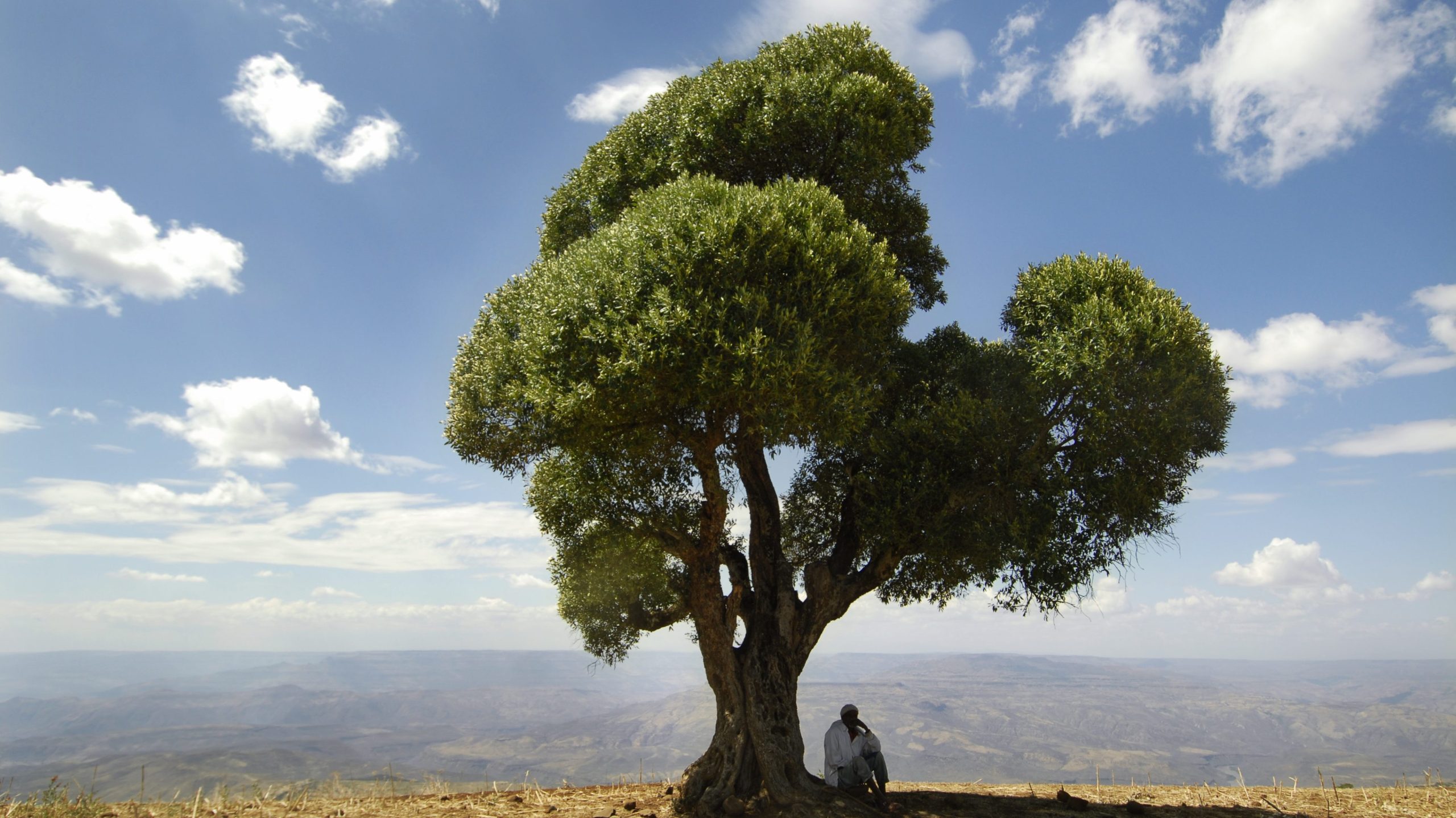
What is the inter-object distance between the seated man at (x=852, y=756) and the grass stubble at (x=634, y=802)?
3.21 ft

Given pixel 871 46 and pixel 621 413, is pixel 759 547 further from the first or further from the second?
pixel 871 46

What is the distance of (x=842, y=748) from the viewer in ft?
51.8

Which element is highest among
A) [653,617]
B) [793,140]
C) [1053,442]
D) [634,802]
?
[793,140]

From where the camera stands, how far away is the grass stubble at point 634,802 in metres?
14.1

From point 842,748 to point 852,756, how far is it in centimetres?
26

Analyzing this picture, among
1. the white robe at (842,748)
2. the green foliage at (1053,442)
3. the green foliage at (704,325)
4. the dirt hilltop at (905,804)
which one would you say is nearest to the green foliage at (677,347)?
the green foliage at (704,325)

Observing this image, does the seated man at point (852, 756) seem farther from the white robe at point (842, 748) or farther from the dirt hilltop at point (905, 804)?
the dirt hilltop at point (905, 804)

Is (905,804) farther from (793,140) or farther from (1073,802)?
(793,140)

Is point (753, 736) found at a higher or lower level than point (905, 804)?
higher

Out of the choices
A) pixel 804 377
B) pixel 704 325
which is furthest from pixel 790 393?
pixel 704 325

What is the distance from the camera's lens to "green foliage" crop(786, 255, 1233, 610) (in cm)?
1555

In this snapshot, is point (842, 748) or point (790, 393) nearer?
point (790, 393)

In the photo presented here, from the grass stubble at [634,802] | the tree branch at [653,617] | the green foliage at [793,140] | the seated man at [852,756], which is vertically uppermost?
the green foliage at [793,140]

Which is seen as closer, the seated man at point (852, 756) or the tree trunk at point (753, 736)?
the seated man at point (852, 756)
